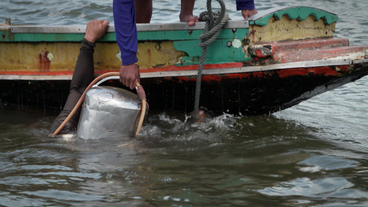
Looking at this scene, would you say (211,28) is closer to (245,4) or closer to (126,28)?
(126,28)

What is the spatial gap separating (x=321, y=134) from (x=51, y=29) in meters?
2.71

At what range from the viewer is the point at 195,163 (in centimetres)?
295

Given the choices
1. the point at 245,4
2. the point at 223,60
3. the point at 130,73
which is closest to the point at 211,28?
the point at 223,60

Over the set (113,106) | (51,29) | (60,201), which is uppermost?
(51,29)

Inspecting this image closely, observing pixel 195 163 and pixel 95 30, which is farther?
pixel 95 30

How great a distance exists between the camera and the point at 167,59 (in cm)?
379

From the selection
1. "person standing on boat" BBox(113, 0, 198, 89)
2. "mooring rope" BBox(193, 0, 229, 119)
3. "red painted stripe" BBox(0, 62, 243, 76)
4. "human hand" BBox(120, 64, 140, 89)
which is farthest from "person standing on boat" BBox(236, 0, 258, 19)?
"human hand" BBox(120, 64, 140, 89)

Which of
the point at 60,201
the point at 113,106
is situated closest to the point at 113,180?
the point at 60,201

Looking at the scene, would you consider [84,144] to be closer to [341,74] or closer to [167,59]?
[167,59]

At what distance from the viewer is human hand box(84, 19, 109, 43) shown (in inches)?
150

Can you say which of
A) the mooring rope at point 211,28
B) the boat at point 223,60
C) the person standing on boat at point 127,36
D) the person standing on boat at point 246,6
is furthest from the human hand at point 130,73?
the person standing on boat at point 246,6

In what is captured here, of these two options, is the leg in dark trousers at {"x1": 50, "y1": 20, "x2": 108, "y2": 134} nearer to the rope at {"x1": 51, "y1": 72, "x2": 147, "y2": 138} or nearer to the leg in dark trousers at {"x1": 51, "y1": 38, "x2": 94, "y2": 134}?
the leg in dark trousers at {"x1": 51, "y1": 38, "x2": 94, "y2": 134}

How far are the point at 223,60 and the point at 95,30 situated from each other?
1.20m

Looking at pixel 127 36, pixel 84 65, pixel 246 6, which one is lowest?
pixel 84 65
